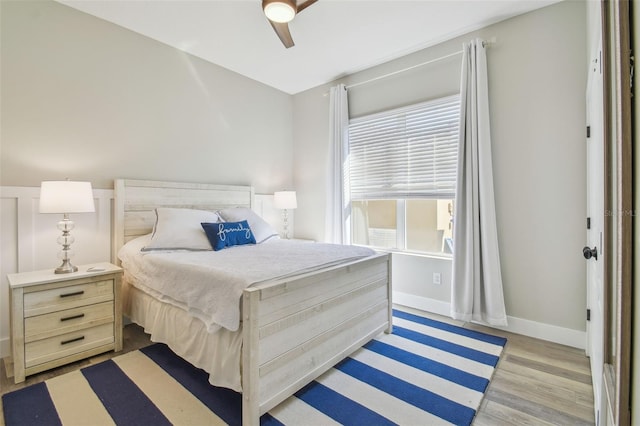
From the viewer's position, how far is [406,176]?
3393mm

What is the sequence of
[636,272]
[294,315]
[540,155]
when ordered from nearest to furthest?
1. [636,272]
2. [294,315]
3. [540,155]

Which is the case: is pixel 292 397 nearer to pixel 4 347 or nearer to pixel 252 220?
pixel 252 220

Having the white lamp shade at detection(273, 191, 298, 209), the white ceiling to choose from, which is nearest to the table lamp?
the white ceiling

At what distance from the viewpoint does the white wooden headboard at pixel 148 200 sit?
2.77 meters

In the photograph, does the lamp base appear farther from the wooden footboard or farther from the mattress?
the wooden footboard

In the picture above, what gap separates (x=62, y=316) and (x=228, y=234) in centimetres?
128

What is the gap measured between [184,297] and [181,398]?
576 millimetres

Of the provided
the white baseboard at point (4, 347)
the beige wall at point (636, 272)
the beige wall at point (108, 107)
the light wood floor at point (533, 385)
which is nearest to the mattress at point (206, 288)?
the light wood floor at point (533, 385)

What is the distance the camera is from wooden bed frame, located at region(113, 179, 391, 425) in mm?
1529

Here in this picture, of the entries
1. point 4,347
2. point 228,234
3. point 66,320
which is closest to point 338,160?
point 228,234

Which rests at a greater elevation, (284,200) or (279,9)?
(279,9)

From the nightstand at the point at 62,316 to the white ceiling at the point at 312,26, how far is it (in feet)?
7.25

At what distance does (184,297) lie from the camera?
193 cm

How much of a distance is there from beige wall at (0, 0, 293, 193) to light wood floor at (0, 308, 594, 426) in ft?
4.81
